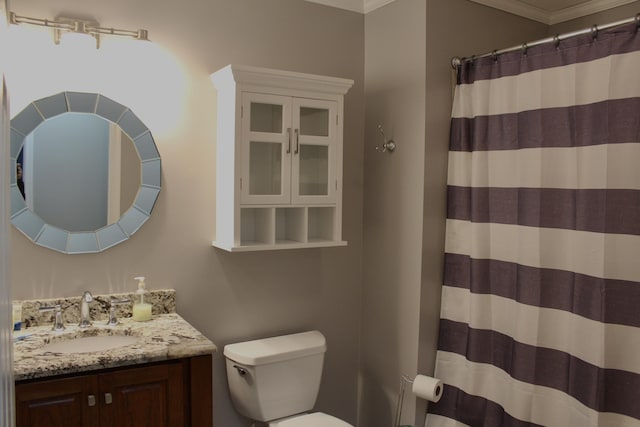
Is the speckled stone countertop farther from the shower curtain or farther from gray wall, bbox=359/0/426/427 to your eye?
the shower curtain

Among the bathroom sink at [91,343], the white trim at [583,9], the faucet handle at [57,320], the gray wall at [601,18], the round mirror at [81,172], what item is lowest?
Result: the bathroom sink at [91,343]

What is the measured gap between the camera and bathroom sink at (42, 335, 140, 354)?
190cm

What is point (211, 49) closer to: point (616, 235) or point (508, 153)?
point (508, 153)

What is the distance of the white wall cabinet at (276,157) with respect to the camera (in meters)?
2.17

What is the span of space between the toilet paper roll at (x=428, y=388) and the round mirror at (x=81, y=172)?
137 centimetres

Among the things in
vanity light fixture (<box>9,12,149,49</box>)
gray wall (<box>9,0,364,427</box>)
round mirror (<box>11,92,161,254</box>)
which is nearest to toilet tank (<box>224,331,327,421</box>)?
gray wall (<box>9,0,364,427</box>)

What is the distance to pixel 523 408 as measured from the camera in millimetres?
2176

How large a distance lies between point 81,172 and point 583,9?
248 cm

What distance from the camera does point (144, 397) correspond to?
176cm

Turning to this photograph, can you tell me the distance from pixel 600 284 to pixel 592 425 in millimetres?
520

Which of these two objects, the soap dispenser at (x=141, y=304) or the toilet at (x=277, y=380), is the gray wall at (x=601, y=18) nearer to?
the toilet at (x=277, y=380)

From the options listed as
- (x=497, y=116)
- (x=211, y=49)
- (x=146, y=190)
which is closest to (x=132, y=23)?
(x=211, y=49)

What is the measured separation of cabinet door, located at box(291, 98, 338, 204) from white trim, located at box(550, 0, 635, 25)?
134 centimetres

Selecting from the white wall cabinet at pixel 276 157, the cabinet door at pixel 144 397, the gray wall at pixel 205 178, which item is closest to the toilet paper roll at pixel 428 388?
the gray wall at pixel 205 178
